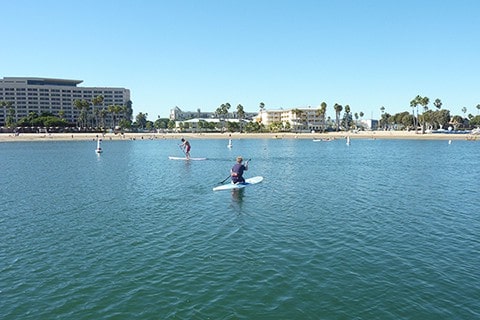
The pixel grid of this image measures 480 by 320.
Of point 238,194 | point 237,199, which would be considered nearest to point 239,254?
point 237,199

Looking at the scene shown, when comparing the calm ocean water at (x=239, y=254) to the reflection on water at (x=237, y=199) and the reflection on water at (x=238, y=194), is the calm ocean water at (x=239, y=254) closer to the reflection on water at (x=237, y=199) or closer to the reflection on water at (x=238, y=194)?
the reflection on water at (x=237, y=199)

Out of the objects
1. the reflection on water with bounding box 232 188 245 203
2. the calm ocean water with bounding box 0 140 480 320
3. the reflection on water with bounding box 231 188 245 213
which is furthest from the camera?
the reflection on water with bounding box 232 188 245 203

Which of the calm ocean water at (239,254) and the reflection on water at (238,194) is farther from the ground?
the reflection on water at (238,194)

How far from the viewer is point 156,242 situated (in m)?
16.3

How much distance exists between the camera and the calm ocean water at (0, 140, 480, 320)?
10.7 metres


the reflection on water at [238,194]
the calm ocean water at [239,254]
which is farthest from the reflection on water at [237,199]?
the calm ocean water at [239,254]

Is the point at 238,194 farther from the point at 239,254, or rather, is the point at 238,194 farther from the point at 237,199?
the point at 239,254

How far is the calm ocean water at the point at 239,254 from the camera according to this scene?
10.7m

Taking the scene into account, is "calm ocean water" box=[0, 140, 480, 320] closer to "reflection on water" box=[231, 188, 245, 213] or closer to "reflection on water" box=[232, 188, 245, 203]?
"reflection on water" box=[231, 188, 245, 213]

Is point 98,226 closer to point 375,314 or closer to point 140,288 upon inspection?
point 140,288

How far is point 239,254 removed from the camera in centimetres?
1486

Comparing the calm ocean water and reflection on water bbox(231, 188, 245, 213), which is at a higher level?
reflection on water bbox(231, 188, 245, 213)

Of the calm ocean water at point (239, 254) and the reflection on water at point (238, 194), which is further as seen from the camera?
the reflection on water at point (238, 194)

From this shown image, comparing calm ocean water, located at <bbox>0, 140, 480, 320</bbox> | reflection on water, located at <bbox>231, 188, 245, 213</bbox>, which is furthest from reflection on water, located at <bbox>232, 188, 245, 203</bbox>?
calm ocean water, located at <bbox>0, 140, 480, 320</bbox>
